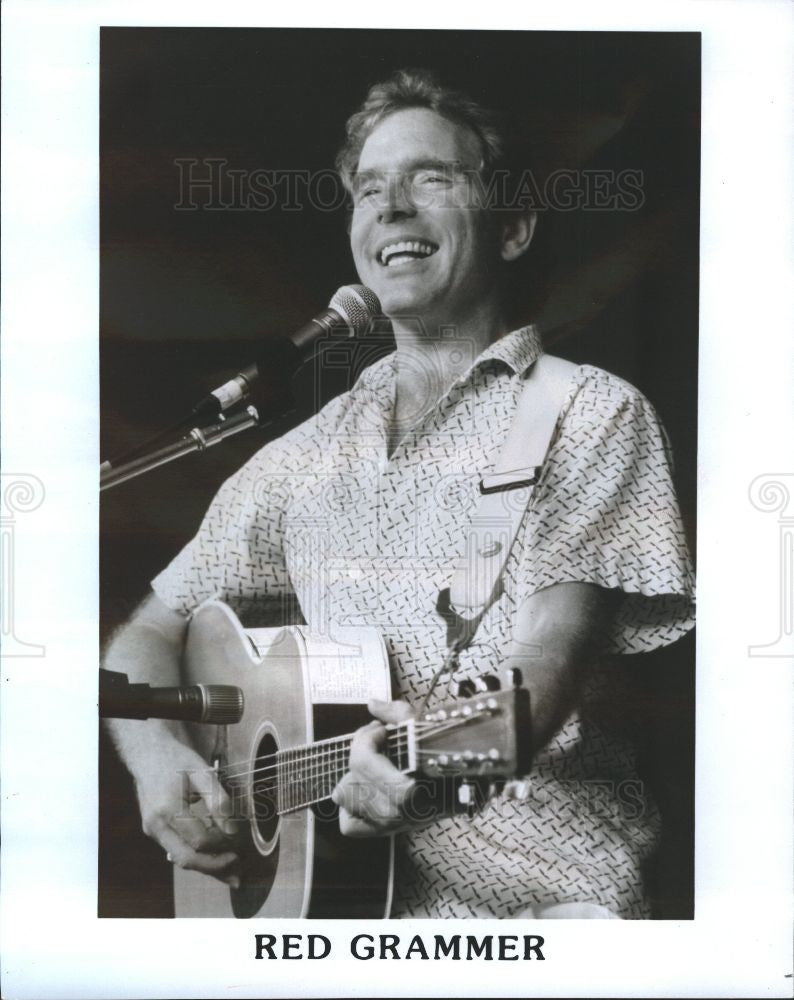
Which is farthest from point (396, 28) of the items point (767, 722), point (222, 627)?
point (767, 722)

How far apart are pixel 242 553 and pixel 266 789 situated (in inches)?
19.9

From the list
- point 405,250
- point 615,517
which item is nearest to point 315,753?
point 615,517

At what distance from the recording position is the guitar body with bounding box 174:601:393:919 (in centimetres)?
242

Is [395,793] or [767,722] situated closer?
[395,793]

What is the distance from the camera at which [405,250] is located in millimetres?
2482

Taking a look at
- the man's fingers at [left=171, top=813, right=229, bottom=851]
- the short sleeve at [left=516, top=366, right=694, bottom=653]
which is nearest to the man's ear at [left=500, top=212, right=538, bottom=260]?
the short sleeve at [left=516, top=366, right=694, bottom=653]

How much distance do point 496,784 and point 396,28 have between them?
163cm

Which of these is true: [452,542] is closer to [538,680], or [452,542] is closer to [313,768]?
[538,680]

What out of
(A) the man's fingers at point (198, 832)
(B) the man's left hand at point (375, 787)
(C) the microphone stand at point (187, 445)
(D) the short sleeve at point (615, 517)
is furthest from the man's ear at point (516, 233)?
(A) the man's fingers at point (198, 832)

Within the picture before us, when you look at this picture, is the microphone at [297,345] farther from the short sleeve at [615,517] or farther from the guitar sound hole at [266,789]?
the guitar sound hole at [266,789]

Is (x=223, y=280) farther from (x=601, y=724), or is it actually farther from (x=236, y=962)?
(x=236, y=962)

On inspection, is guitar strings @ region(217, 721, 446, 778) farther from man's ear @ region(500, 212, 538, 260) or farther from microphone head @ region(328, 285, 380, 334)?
man's ear @ region(500, 212, 538, 260)

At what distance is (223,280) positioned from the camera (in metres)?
2.52

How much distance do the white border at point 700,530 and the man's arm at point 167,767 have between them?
97mm
